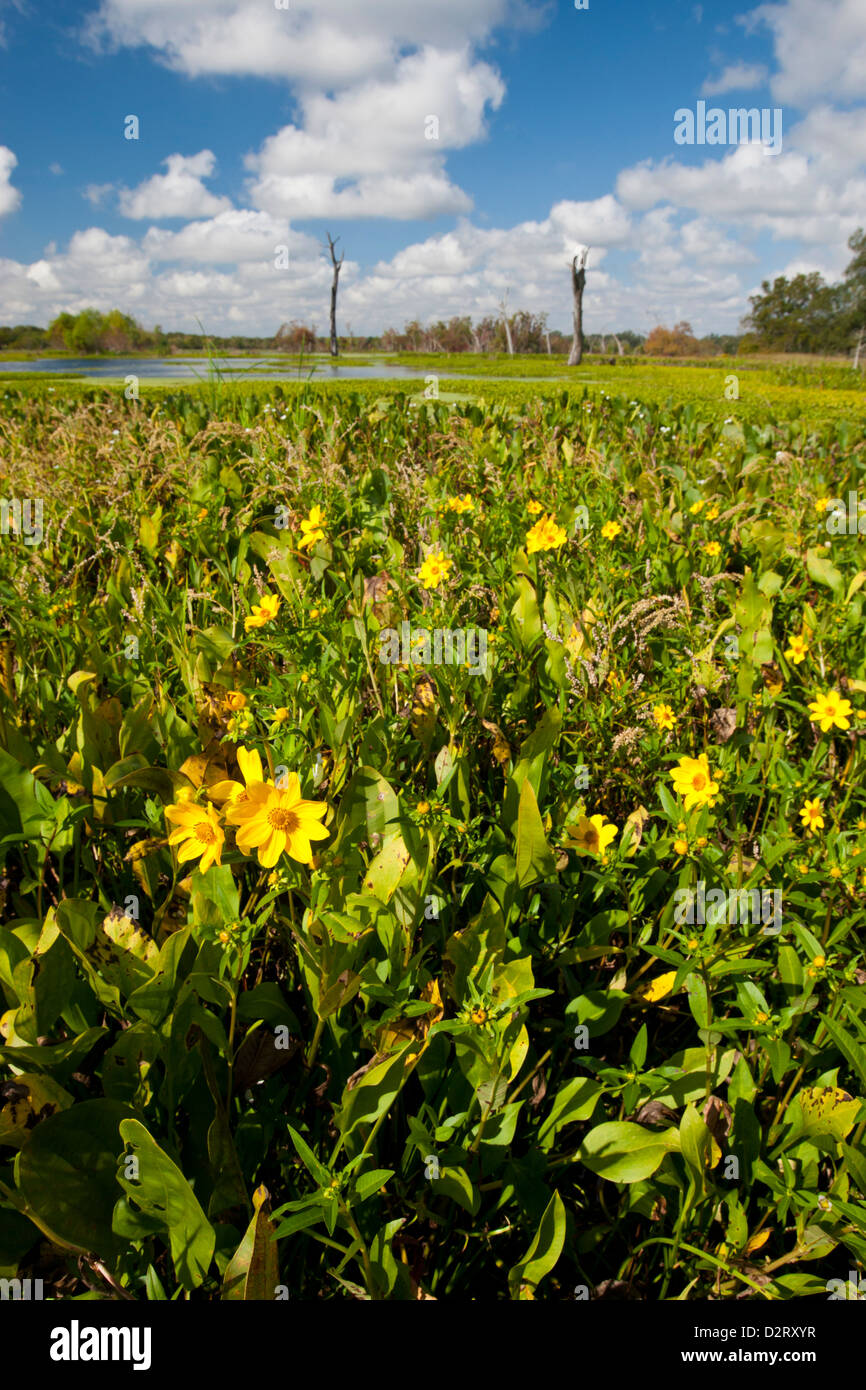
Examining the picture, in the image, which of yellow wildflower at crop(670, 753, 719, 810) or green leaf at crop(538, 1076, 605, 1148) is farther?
yellow wildflower at crop(670, 753, 719, 810)

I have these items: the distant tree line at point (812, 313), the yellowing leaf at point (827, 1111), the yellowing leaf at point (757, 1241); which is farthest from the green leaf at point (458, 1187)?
the distant tree line at point (812, 313)

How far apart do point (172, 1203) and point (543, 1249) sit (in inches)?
19.6

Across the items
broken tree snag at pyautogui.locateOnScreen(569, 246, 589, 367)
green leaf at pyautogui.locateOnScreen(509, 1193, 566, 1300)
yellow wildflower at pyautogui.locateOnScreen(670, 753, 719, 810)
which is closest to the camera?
green leaf at pyautogui.locateOnScreen(509, 1193, 566, 1300)

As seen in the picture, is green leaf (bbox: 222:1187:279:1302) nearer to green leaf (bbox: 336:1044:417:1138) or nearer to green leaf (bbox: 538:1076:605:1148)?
green leaf (bbox: 336:1044:417:1138)

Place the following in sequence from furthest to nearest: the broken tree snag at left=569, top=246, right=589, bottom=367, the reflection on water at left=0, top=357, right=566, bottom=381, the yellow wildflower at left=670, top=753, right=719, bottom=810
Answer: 1. the broken tree snag at left=569, top=246, right=589, bottom=367
2. the reflection on water at left=0, top=357, right=566, bottom=381
3. the yellow wildflower at left=670, top=753, right=719, bottom=810

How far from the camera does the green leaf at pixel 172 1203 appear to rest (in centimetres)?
92

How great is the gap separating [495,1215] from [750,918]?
681mm

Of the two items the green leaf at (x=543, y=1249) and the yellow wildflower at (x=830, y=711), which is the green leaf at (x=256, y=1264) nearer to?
the green leaf at (x=543, y=1249)

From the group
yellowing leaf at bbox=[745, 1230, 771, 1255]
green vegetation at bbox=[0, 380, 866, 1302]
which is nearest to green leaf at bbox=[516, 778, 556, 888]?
green vegetation at bbox=[0, 380, 866, 1302]

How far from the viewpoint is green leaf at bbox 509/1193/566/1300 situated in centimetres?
103

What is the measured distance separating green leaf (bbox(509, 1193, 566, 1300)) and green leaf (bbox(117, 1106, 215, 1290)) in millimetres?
415

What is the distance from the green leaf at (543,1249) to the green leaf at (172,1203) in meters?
0.42
